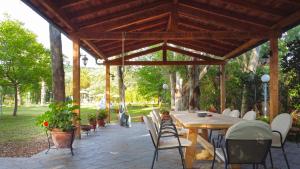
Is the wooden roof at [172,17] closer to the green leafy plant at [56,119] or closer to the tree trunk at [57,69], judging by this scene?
the tree trunk at [57,69]

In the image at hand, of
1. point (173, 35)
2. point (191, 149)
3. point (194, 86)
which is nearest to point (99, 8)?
point (173, 35)

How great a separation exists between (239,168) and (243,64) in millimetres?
12755

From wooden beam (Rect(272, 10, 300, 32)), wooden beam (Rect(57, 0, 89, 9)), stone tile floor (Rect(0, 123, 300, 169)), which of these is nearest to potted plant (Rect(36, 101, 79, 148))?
stone tile floor (Rect(0, 123, 300, 169))

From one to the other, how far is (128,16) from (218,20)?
214 cm

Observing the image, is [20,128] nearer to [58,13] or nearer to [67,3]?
[58,13]

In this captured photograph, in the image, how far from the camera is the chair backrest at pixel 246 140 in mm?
3430

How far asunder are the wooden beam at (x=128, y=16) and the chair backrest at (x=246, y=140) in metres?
4.23

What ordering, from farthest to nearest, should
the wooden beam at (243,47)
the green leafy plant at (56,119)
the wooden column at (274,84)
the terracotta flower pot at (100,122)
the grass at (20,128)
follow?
the terracotta flower pot at (100,122), the grass at (20,128), the wooden beam at (243,47), the wooden column at (274,84), the green leafy plant at (56,119)

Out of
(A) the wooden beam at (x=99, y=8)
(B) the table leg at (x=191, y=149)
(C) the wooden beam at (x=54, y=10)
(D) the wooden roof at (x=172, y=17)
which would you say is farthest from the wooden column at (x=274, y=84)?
(C) the wooden beam at (x=54, y=10)

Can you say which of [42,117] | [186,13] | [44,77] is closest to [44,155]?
[42,117]

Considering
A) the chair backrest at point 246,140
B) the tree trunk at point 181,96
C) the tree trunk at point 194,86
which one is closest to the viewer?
the chair backrest at point 246,140

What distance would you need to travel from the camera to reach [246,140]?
11.2 ft

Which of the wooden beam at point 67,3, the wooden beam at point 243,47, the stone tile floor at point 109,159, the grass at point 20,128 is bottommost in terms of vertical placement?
the grass at point 20,128

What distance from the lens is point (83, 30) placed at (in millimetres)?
7156
